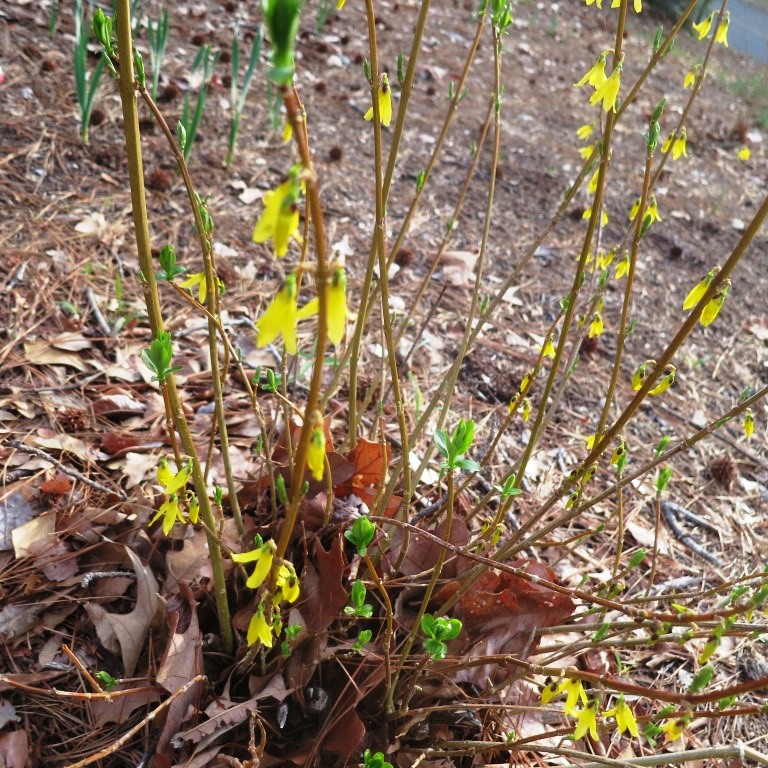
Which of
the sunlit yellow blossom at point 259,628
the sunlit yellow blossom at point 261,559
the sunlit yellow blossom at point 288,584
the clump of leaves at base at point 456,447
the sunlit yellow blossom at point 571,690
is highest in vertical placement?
the clump of leaves at base at point 456,447

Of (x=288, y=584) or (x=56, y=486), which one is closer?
(x=288, y=584)

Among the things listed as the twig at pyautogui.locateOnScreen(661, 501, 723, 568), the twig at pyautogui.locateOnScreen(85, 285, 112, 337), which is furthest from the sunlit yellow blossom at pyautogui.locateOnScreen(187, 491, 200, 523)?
the twig at pyautogui.locateOnScreen(661, 501, 723, 568)

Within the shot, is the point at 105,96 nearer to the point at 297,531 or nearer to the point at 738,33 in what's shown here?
the point at 297,531

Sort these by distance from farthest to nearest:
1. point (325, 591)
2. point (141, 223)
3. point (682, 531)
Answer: point (682, 531) < point (325, 591) < point (141, 223)

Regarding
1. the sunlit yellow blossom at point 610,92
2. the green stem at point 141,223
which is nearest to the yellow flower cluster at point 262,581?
the green stem at point 141,223

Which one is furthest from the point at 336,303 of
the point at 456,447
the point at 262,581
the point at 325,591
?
the point at 325,591

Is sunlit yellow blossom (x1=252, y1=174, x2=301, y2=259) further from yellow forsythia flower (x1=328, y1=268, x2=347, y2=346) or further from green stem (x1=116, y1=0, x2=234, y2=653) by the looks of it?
green stem (x1=116, y1=0, x2=234, y2=653)

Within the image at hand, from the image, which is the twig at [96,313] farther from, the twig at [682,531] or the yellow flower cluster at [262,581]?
the twig at [682,531]

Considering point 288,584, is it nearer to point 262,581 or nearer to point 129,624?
point 262,581

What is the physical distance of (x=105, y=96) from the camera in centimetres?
336

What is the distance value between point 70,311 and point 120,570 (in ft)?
3.64

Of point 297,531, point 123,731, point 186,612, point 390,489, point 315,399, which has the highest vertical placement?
point 315,399

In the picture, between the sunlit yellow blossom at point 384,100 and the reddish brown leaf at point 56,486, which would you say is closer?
the sunlit yellow blossom at point 384,100

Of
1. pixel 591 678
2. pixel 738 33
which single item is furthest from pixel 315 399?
pixel 738 33
